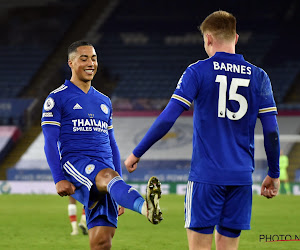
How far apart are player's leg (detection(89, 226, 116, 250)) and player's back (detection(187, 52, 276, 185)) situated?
1.28 meters

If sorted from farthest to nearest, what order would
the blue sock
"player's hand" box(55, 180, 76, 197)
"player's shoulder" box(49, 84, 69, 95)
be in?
"player's shoulder" box(49, 84, 69, 95) → "player's hand" box(55, 180, 76, 197) → the blue sock

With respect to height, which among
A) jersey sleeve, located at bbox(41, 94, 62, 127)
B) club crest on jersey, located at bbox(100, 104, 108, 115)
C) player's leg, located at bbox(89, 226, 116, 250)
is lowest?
player's leg, located at bbox(89, 226, 116, 250)

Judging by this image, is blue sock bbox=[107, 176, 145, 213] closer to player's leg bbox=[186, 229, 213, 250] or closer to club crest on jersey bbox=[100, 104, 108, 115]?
player's leg bbox=[186, 229, 213, 250]

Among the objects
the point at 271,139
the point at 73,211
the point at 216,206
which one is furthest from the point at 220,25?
the point at 73,211

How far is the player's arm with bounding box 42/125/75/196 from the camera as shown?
5000 mm

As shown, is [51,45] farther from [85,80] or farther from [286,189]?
[85,80]

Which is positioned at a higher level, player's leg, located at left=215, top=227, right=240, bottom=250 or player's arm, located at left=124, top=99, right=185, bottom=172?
Answer: player's arm, located at left=124, top=99, right=185, bottom=172

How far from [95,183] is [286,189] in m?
16.6

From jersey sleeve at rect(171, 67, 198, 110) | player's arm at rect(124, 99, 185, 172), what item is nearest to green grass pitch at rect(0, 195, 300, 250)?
player's arm at rect(124, 99, 185, 172)

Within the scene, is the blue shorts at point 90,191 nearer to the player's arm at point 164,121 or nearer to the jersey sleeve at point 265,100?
the player's arm at point 164,121

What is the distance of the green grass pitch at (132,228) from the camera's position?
912cm

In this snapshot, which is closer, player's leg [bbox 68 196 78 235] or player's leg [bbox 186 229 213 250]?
player's leg [bbox 186 229 213 250]

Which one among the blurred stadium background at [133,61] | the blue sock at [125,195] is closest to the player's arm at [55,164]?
the blue sock at [125,195]

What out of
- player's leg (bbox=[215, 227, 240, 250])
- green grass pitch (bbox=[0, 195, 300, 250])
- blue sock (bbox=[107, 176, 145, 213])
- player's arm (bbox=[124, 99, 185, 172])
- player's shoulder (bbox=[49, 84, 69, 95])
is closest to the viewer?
player's arm (bbox=[124, 99, 185, 172])
